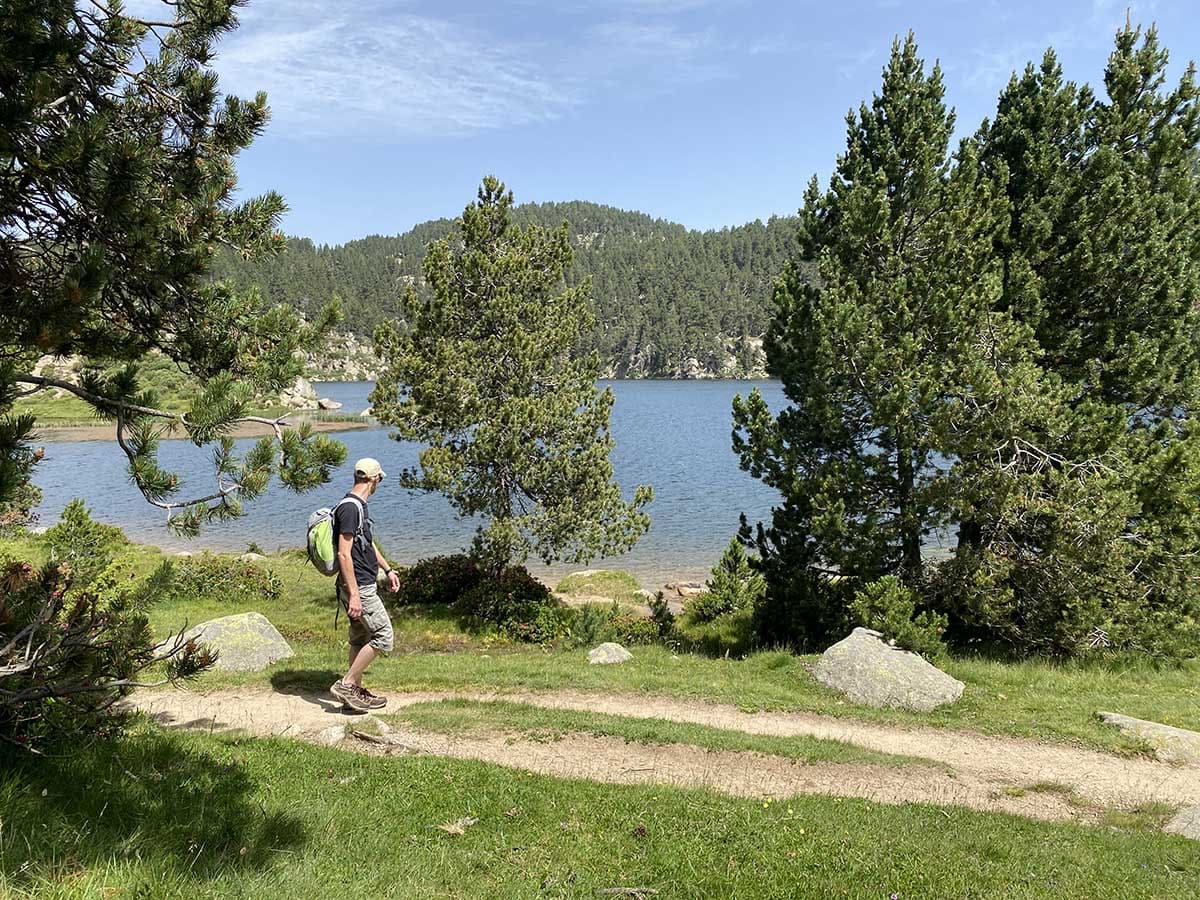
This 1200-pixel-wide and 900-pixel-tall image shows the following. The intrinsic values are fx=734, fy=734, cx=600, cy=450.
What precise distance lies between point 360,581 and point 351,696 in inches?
64.8

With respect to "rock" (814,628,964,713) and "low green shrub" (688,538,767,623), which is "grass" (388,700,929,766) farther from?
"low green shrub" (688,538,767,623)

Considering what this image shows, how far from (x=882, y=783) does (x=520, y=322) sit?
14.3 metres

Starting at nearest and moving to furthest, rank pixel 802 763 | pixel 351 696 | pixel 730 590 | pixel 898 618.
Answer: pixel 802 763 → pixel 351 696 → pixel 898 618 → pixel 730 590

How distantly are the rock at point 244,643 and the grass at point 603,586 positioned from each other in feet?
46.5

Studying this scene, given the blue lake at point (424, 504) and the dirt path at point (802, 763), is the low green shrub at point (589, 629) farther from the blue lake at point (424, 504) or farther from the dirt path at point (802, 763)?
the dirt path at point (802, 763)

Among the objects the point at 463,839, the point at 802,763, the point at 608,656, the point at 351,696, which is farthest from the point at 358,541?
the point at 608,656

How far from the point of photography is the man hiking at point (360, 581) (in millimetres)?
8930

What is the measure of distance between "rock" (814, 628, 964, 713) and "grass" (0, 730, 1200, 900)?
491 cm

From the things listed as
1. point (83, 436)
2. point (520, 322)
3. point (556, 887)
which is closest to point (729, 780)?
point (556, 887)

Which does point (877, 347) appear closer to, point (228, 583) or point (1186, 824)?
point (1186, 824)

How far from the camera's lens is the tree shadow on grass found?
427 centimetres

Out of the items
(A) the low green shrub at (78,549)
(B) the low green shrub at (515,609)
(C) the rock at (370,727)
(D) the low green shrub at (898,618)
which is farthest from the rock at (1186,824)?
(B) the low green shrub at (515,609)

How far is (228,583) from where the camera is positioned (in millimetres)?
22094

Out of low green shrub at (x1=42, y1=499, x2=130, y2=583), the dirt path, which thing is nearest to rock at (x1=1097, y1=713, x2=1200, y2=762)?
the dirt path
